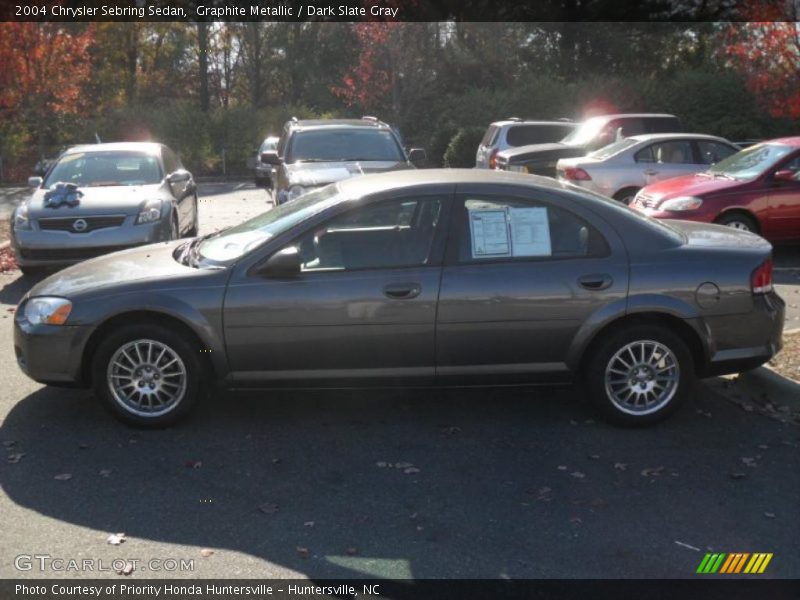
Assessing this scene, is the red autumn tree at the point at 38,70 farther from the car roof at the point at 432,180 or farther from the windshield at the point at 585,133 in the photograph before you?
the car roof at the point at 432,180

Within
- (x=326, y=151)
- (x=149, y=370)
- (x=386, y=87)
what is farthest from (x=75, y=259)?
(x=386, y=87)

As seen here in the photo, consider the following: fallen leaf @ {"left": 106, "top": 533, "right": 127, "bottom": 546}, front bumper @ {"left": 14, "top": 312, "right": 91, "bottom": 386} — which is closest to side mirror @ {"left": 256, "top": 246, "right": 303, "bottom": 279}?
front bumper @ {"left": 14, "top": 312, "right": 91, "bottom": 386}

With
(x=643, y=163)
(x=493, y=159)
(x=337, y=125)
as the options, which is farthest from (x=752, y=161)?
(x=493, y=159)

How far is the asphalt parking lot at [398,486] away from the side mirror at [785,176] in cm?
574

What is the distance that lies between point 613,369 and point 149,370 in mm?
2936

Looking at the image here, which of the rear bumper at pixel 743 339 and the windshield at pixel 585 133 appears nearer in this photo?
the rear bumper at pixel 743 339

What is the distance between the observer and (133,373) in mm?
5832

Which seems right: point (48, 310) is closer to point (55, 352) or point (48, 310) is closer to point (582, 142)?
point (55, 352)

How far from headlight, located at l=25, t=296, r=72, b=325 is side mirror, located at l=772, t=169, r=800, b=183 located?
905cm

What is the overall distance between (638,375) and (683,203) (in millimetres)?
6217

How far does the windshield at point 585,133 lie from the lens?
57.1ft

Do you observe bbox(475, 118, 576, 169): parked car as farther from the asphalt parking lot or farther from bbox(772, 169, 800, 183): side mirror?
the asphalt parking lot

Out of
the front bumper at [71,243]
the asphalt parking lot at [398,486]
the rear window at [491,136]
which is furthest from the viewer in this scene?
the rear window at [491,136]

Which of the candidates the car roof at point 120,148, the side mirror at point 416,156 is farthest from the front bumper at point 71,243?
the side mirror at point 416,156
